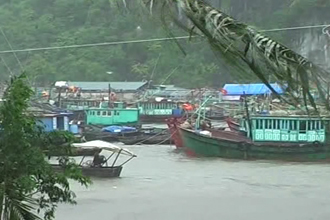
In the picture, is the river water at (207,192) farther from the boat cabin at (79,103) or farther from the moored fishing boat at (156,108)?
the boat cabin at (79,103)

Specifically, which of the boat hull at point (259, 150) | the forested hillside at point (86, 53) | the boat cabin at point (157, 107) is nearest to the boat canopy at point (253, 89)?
the boat hull at point (259, 150)

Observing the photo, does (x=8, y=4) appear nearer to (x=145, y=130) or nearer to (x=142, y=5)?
(x=145, y=130)

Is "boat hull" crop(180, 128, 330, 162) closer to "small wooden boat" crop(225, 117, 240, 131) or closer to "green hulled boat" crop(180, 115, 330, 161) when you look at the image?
"green hulled boat" crop(180, 115, 330, 161)

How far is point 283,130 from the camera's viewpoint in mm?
21688

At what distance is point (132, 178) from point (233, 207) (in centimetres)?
433

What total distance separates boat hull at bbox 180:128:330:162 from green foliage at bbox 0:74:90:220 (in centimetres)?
1720

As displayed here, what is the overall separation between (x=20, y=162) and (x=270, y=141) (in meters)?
18.2

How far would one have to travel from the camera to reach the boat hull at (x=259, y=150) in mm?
20859

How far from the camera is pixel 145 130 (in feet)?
88.9

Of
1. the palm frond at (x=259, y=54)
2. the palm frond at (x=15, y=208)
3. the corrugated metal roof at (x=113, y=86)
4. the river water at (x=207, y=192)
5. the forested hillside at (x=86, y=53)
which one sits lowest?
the river water at (x=207, y=192)

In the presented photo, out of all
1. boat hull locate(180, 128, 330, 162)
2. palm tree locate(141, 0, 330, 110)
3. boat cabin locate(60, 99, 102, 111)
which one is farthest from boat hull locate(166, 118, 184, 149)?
palm tree locate(141, 0, 330, 110)

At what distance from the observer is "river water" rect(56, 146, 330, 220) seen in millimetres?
12211

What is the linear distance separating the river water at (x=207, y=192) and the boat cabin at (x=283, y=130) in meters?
1.45

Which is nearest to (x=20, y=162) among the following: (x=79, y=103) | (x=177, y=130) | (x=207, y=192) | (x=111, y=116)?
(x=207, y=192)
